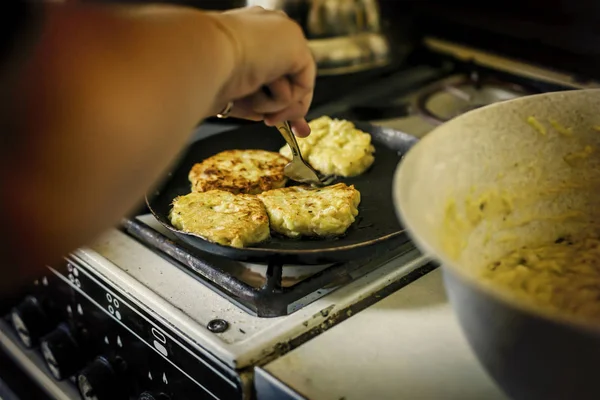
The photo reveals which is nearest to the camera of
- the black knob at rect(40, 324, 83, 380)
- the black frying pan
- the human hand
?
Result: the human hand

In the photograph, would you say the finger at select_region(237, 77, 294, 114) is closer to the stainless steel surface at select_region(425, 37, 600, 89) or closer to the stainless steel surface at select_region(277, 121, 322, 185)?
the stainless steel surface at select_region(277, 121, 322, 185)

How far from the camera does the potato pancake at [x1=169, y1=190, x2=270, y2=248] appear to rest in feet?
3.46

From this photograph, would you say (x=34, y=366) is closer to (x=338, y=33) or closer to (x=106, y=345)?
(x=106, y=345)

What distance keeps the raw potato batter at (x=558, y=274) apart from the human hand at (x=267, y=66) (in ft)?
1.12

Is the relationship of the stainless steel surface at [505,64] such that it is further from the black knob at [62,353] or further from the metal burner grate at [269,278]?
the black knob at [62,353]

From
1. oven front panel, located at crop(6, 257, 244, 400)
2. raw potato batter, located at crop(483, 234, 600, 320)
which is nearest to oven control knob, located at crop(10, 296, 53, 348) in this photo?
oven front panel, located at crop(6, 257, 244, 400)

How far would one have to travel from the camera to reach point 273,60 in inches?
30.3

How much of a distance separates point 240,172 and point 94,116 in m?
0.77

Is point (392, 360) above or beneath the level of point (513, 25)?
beneath

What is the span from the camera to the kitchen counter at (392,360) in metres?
0.82

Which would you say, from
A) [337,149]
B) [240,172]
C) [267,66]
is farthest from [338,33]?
[267,66]

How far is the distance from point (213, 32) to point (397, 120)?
964 mm

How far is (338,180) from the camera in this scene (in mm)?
1316

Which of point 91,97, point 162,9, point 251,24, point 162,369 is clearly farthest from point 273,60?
point 162,369
